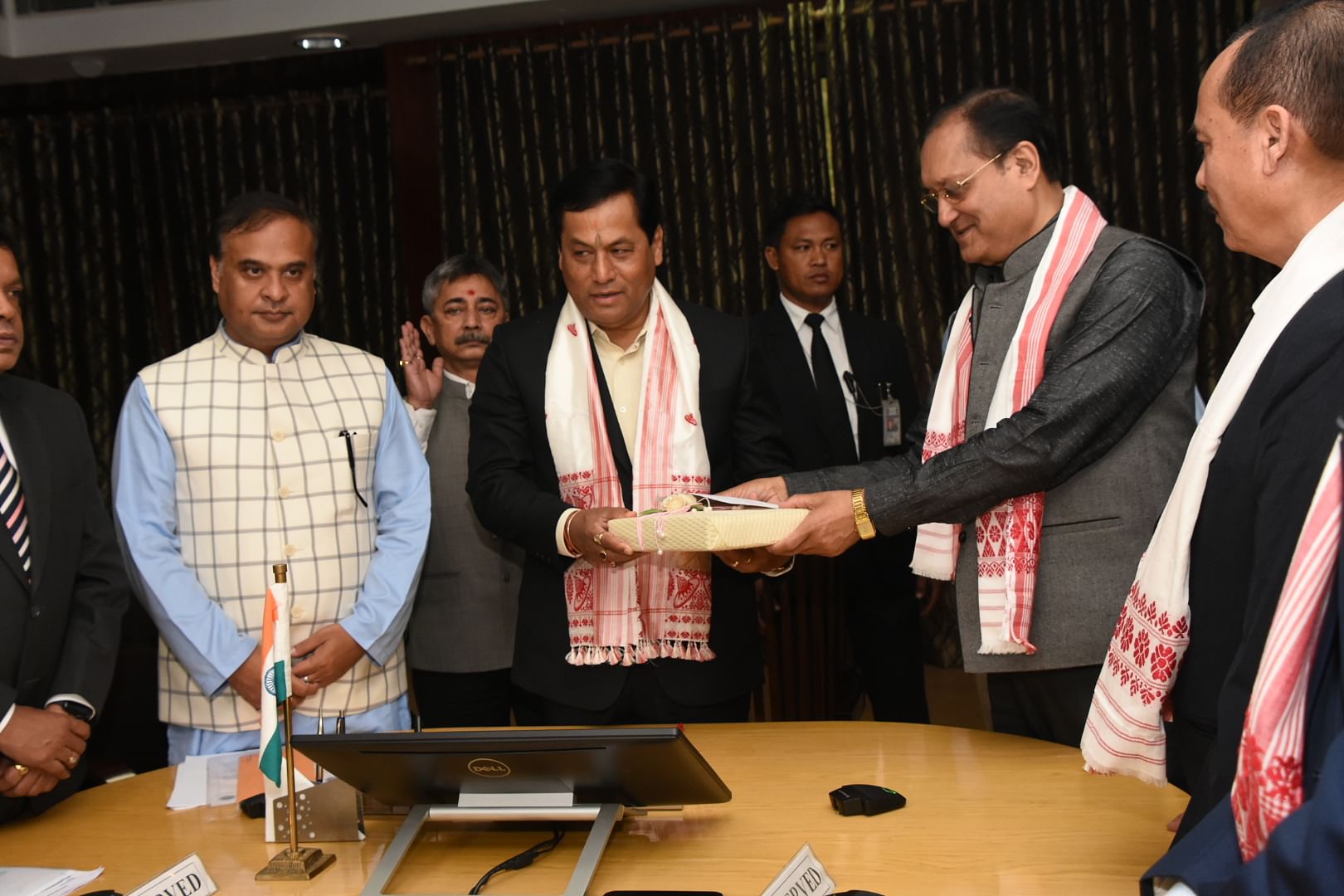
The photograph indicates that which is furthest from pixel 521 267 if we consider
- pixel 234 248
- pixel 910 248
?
pixel 234 248

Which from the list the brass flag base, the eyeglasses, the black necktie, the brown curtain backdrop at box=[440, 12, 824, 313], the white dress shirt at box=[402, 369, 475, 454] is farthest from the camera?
the brown curtain backdrop at box=[440, 12, 824, 313]

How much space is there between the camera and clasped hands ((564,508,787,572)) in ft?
7.50

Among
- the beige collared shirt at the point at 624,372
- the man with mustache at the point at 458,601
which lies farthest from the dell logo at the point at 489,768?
the man with mustache at the point at 458,601

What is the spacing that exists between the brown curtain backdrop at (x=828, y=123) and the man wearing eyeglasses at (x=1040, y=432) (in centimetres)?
314

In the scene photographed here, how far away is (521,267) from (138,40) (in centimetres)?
191

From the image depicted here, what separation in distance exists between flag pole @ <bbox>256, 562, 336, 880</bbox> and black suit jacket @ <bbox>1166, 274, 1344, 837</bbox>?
1105 mm

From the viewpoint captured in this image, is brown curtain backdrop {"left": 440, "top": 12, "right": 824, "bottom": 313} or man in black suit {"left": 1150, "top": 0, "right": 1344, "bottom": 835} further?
brown curtain backdrop {"left": 440, "top": 12, "right": 824, "bottom": 313}

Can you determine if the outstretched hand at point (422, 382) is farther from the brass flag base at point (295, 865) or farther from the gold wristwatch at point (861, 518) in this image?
the brass flag base at point (295, 865)

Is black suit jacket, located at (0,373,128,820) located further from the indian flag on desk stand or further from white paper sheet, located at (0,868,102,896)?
the indian flag on desk stand

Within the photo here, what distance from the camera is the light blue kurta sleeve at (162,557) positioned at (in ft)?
7.93

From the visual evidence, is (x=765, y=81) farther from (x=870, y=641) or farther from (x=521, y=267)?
(x=870, y=641)

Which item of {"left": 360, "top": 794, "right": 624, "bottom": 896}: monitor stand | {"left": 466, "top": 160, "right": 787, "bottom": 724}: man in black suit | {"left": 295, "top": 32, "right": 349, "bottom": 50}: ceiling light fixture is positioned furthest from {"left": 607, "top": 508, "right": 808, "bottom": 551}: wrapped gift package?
{"left": 295, "top": 32, "right": 349, "bottom": 50}: ceiling light fixture

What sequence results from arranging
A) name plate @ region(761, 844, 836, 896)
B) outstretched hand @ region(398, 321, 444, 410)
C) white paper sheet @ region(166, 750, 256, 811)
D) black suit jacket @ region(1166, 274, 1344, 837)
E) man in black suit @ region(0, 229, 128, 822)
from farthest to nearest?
outstretched hand @ region(398, 321, 444, 410), man in black suit @ region(0, 229, 128, 822), white paper sheet @ region(166, 750, 256, 811), name plate @ region(761, 844, 836, 896), black suit jacket @ region(1166, 274, 1344, 837)

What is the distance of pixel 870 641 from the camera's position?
3.96m
